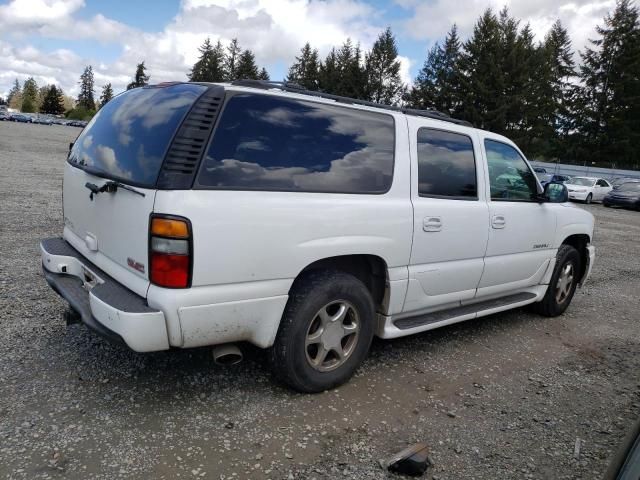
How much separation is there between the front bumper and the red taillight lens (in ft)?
0.52

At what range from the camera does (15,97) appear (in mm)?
151000

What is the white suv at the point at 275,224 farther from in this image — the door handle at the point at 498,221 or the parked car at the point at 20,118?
the parked car at the point at 20,118

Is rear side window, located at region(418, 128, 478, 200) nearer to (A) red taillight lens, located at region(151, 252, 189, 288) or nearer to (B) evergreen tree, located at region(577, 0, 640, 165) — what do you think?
(A) red taillight lens, located at region(151, 252, 189, 288)

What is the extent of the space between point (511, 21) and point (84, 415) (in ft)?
202

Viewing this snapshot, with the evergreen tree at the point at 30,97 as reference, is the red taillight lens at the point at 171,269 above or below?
below

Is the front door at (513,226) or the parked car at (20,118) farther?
the parked car at (20,118)

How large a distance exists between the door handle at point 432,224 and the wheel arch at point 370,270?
0.43 metres

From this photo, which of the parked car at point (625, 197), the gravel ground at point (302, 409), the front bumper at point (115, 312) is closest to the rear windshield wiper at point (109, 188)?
the front bumper at point (115, 312)

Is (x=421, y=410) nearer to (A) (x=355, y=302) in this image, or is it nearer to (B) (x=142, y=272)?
(A) (x=355, y=302)

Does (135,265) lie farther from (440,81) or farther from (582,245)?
(440,81)

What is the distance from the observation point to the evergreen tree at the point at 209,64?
78750 millimetres

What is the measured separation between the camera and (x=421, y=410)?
3209 mm

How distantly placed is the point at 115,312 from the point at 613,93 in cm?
5881

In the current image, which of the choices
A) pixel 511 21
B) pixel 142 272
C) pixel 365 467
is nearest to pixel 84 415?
pixel 142 272
